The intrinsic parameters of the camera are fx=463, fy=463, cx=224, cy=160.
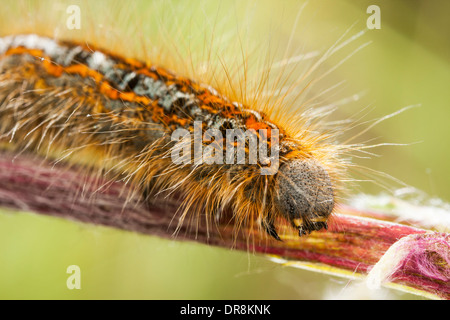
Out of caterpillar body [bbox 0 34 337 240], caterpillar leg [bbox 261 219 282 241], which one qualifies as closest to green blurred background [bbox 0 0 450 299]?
caterpillar body [bbox 0 34 337 240]

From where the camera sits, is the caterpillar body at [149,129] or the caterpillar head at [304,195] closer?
the caterpillar head at [304,195]

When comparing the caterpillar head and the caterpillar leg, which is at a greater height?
the caterpillar head

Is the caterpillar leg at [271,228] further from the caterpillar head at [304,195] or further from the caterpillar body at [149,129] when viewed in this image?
the caterpillar head at [304,195]

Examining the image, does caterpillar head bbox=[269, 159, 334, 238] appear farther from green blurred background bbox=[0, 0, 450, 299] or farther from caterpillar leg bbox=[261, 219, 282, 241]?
green blurred background bbox=[0, 0, 450, 299]

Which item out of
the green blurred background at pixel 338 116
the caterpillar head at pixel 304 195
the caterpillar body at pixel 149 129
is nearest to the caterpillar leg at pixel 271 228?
the caterpillar body at pixel 149 129

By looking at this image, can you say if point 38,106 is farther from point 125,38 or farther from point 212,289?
point 212,289

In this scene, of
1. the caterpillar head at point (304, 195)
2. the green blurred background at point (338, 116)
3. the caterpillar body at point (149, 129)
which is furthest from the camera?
the green blurred background at point (338, 116)

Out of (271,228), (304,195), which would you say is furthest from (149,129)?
(304,195)
